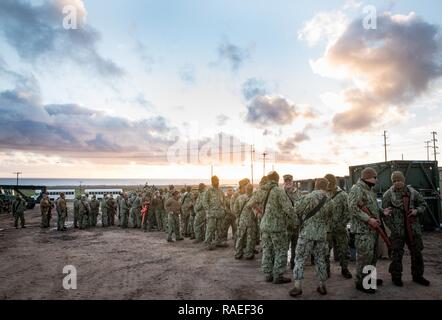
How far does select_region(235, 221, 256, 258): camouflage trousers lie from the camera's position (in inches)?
352

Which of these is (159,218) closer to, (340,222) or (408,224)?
(340,222)

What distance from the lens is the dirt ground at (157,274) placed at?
5840 millimetres

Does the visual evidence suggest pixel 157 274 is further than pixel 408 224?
Yes

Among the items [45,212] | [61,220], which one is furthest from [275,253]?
[45,212]

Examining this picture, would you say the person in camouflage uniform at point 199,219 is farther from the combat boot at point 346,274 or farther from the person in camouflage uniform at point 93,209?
the person in camouflage uniform at point 93,209

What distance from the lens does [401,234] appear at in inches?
244

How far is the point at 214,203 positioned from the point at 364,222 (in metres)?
5.48

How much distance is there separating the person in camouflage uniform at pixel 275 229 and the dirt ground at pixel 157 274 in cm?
29

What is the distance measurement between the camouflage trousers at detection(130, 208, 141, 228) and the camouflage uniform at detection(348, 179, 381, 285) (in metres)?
13.8

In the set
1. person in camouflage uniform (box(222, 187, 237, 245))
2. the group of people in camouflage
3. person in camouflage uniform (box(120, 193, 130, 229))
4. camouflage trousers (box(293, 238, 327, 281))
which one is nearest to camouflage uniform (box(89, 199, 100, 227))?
person in camouflage uniform (box(120, 193, 130, 229))

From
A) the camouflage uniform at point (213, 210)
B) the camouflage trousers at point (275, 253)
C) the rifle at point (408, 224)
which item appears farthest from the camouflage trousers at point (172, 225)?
the rifle at point (408, 224)

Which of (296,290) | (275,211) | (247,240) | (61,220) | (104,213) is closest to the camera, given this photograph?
(296,290)

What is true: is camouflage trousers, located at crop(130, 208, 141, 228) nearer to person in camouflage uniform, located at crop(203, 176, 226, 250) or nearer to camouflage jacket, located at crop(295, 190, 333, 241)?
person in camouflage uniform, located at crop(203, 176, 226, 250)
